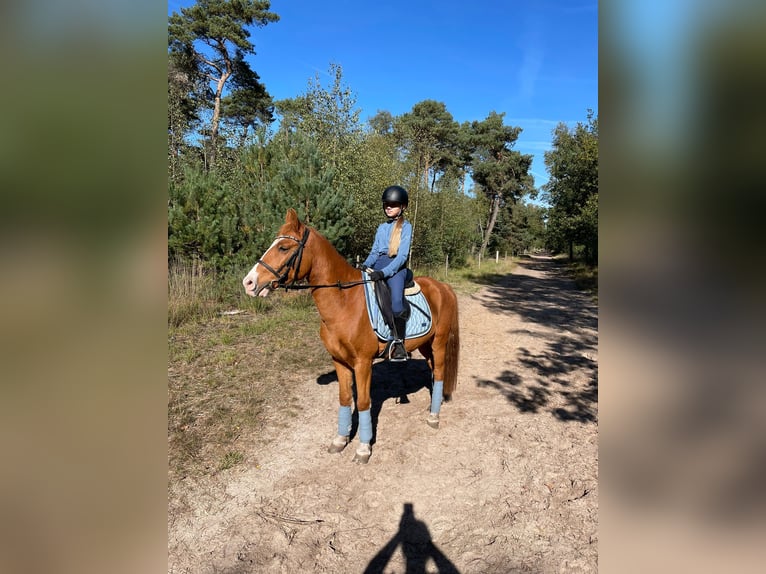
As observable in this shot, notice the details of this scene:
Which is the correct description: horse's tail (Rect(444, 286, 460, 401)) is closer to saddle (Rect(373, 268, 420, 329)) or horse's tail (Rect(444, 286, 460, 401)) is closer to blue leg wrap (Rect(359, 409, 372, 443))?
saddle (Rect(373, 268, 420, 329))

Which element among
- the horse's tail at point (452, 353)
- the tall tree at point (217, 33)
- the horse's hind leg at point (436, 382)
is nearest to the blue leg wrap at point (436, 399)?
the horse's hind leg at point (436, 382)

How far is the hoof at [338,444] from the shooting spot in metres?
3.89

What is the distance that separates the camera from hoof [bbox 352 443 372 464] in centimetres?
369

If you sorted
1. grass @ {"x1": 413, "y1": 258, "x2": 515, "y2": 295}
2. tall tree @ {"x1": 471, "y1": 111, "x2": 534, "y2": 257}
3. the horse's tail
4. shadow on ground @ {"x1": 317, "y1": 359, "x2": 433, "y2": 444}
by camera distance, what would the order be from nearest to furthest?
the horse's tail, shadow on ground @ {"x1": 317, "y1": 359, "x2": 433, "y2": 444}, grass @ {"x1": 413, "y1": 258, "x2": 515, "y2": 295}, tall tree @ {"x1": 471, "y1": 111, "x2": 534, "y2": 257}

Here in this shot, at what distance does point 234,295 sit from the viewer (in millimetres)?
10219

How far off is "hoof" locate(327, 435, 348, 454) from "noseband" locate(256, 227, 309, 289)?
5.86ft

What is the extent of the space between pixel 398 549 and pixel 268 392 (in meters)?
3.15

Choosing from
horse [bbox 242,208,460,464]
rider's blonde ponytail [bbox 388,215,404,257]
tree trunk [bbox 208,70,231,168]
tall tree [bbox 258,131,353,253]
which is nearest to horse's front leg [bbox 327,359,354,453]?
horse [bbox 242,208,460,464]

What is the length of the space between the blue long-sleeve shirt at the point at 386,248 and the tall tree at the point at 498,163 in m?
32.4

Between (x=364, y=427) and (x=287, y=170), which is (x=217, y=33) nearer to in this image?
(x=287, y=170)

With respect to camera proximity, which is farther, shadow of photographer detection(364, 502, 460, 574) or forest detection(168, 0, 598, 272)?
forest detection(168, 0, 598, 272)

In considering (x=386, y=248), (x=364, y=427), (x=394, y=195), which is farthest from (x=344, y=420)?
(x=394, y=195)

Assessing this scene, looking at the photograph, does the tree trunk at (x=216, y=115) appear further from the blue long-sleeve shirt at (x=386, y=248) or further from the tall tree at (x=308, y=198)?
the blue long-sleeve shirt at (x=386, y=248)
